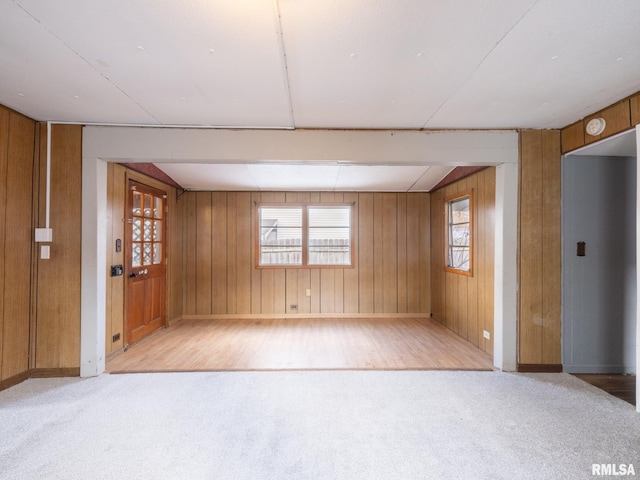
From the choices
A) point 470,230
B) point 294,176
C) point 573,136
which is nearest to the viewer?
point 573,136

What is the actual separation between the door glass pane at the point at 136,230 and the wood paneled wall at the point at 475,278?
170 inches

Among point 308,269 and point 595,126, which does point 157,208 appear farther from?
point 595,126

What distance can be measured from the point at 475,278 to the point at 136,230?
172 inches

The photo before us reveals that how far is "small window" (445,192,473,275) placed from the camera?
4124 mm

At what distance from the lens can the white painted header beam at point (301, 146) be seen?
10.1ft

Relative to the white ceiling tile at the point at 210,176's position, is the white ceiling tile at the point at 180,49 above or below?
above

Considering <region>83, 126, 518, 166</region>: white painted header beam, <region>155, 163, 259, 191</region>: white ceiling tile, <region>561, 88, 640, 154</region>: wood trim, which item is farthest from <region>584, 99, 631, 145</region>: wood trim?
<region>155, 163, 259, 191</region>: white ceiling tile

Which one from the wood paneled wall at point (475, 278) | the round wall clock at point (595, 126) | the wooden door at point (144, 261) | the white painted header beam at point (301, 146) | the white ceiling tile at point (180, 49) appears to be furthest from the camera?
the wooden door at point (144, 261)

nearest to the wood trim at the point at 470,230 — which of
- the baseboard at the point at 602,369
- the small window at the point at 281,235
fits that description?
the baseboard at the point at 602,369

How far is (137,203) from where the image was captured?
410 cm

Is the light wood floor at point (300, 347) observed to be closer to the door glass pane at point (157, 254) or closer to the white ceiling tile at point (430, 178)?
the door glass pane at point (157, 254)

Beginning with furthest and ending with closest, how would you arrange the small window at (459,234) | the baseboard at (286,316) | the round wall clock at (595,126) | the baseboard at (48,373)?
the baseboard at (286,316) < the small window at (459,234) < the baseboard at (48,373) < the round wall clock at (595,126)

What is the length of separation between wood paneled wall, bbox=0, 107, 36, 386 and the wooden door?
98 centimetres

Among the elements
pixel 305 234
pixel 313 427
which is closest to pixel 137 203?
pixel 305 234
